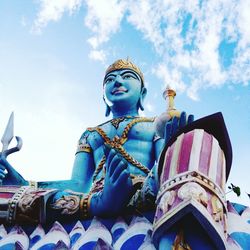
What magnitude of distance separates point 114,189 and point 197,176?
0.66 m

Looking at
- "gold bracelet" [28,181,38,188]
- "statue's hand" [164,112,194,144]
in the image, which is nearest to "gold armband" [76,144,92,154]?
"gold bracelet" [28,181,38,188]

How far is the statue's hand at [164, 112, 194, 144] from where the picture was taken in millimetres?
3186

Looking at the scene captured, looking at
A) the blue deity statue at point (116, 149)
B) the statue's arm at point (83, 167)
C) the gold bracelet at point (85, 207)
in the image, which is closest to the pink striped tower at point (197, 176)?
the blue deity statue at point (116, 149)

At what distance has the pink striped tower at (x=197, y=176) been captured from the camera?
263cm

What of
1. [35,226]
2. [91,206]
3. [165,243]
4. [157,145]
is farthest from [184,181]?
[157,145]

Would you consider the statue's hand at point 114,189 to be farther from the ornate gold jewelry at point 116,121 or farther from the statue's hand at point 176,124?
the ornate gold jewelry at point 116,121

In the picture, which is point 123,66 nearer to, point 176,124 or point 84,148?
point 84,148

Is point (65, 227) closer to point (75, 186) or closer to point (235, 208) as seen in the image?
point (75, 186)

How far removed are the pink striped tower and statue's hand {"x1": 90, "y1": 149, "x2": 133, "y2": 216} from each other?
0.75 feet

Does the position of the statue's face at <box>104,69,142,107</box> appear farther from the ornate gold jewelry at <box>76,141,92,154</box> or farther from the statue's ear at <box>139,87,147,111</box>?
the ornate gold jewelry at <box>76,141,92,154</box>

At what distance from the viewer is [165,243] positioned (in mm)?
2680

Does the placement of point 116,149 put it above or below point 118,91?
below

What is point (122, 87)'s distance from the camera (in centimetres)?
470

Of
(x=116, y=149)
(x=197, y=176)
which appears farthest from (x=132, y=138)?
(x=197, y=176)
